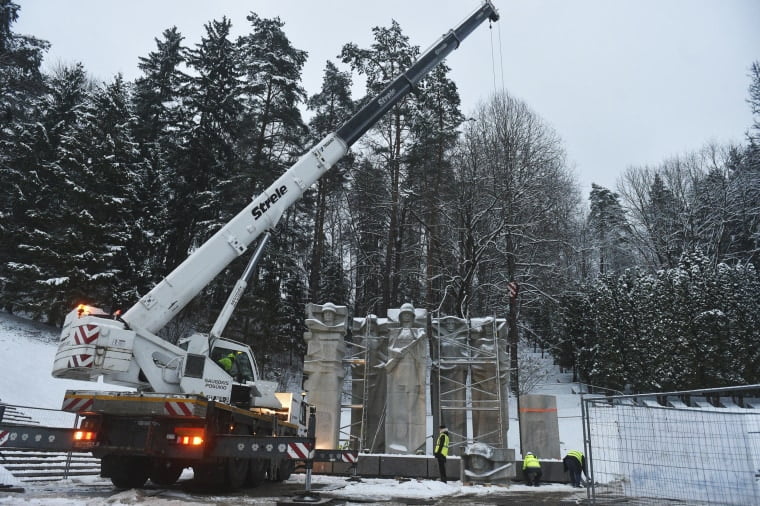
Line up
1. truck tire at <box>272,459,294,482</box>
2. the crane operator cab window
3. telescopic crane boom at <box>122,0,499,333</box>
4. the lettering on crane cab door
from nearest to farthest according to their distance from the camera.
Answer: telescopic crane boom at <box>122,0,499,333</box>
the crane operator cab window
the lettering on crane cab door
truck tire at <box>272,459,294,482</box>

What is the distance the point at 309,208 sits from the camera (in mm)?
29969

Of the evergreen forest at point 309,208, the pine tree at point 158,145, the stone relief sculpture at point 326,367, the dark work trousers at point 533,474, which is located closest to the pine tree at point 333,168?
the evergreen forest at point 309,208

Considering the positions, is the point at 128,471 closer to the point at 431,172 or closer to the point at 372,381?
the point at 372,381

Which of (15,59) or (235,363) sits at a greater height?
(15,59)

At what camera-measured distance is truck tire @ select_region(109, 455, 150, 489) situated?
333 inches

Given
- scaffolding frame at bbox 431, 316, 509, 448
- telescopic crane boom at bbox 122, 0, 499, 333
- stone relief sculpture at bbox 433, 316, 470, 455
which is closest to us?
telescopic crane boom at bbox 122, 0, 499, 333

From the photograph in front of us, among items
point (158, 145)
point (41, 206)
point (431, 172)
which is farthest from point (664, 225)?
point (41, 206)

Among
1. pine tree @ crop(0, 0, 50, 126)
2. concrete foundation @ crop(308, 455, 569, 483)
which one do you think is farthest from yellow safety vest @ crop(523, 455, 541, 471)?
pine tree @ crop(0, 0, 50, 126)

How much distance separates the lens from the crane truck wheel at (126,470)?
27.7 ft

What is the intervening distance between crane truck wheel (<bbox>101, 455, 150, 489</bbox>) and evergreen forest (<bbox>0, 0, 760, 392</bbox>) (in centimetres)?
1620

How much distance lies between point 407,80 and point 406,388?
8968 mm

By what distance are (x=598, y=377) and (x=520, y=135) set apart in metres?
14.8

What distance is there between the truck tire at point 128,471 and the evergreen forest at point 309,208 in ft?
53.1

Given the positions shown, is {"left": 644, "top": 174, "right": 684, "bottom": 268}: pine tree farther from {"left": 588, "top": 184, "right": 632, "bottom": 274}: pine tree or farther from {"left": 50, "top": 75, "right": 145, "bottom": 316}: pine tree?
{"left": 50, "top": 75, "right": 145, "bottom": 316}: pine tree
